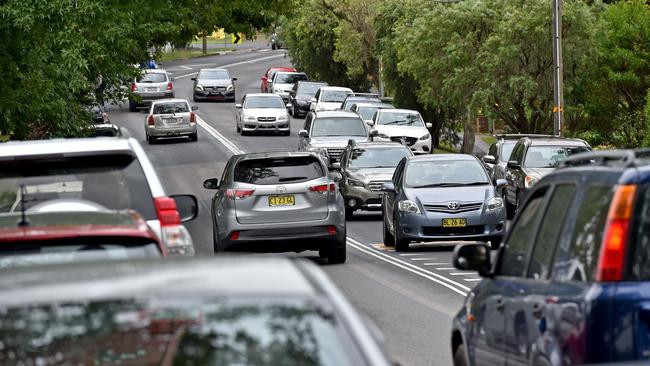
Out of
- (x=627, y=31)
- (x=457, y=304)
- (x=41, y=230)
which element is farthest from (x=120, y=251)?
(x=627, y=31)

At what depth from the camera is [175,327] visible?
181 inches

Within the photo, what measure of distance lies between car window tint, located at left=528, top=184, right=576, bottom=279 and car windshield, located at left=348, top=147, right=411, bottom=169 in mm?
27089

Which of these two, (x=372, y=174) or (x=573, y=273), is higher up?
(x=573, y=273)

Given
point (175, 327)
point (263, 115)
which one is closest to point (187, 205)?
point (175, 327)

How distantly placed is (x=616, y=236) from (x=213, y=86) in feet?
241

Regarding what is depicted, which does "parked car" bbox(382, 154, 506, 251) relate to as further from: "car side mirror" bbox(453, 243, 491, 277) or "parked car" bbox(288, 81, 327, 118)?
"parked car" bbox(288, 81, 327, 118)

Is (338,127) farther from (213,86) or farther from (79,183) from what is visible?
(213,86)

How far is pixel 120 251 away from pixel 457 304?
11.1m

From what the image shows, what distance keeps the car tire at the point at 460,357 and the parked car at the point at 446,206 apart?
52.1 feet

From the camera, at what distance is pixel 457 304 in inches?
711

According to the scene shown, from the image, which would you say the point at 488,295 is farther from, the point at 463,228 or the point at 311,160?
the point at 463,228

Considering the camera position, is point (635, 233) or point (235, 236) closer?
point (635, 233)

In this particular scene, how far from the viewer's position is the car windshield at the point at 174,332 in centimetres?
457

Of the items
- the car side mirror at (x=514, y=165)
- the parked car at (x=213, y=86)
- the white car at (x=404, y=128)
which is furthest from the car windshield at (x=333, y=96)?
the car side mirror at (x=514, y=165)
